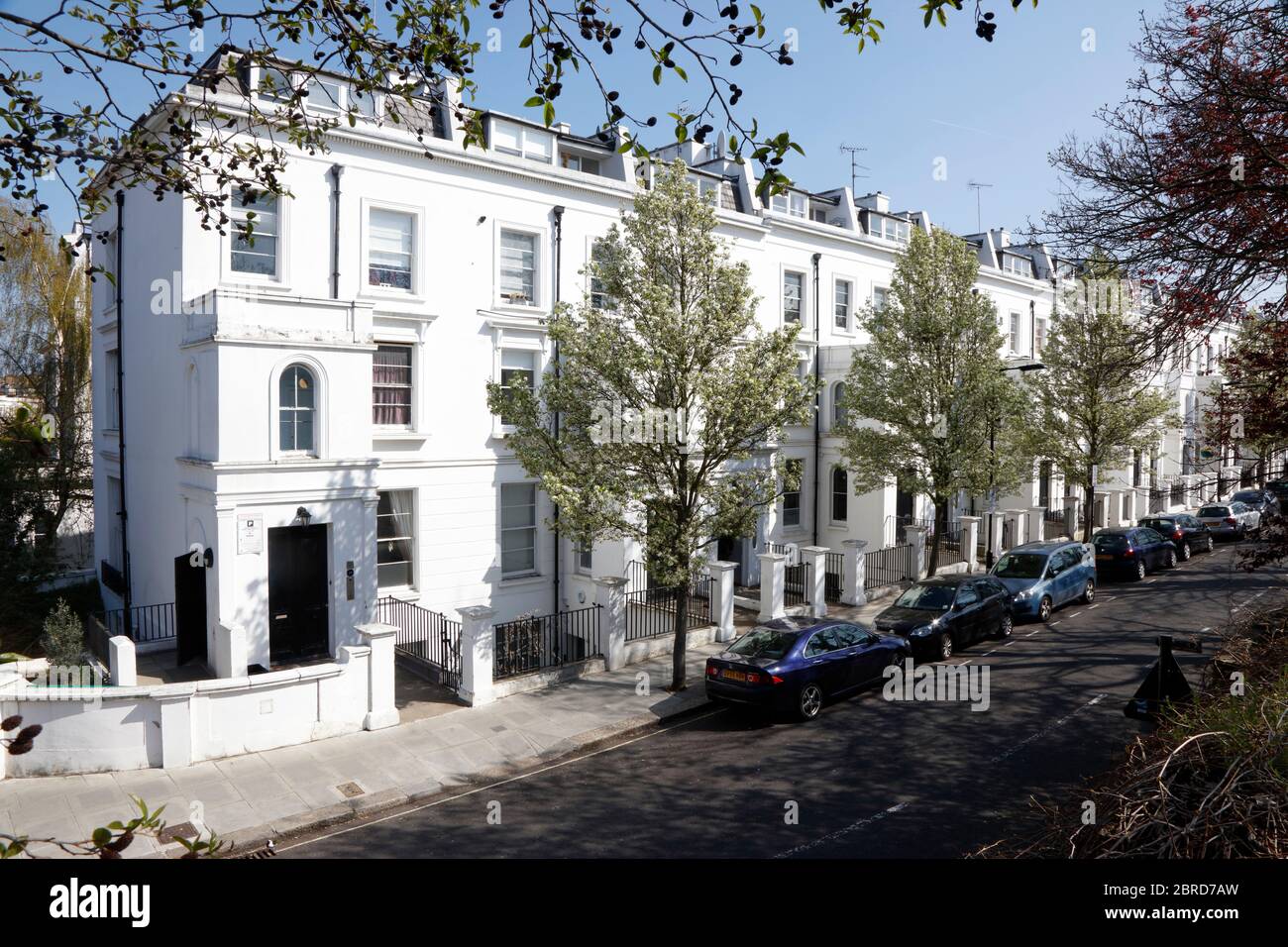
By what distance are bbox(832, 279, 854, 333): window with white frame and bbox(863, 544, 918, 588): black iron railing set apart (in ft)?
28.2

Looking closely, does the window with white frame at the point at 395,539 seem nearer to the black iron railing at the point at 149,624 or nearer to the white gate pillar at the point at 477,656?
the black iron railing at the point at 149,624

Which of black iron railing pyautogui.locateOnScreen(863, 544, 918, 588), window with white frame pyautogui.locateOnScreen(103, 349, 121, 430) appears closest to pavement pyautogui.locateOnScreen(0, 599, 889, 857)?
black iron railing pyautogui.locateOnScreen(863, 544, 918, 588)

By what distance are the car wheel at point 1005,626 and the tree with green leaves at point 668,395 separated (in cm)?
710

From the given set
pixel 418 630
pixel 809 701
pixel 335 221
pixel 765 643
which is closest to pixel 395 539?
pixel 418 630

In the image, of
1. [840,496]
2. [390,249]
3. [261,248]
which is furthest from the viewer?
[840,496]

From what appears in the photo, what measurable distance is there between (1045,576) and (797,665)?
10.5 metres

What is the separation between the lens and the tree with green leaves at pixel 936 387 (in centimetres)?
2111

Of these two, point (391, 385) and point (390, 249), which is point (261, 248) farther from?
point (391, 385)

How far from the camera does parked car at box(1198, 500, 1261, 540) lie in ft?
110

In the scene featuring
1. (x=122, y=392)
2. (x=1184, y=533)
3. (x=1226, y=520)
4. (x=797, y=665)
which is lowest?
(x=797, y=665)

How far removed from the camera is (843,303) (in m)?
28.8

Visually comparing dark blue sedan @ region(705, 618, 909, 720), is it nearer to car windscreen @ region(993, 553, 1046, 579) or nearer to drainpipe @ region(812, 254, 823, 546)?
car windscreen @ region(993, 553, 1046, 579)

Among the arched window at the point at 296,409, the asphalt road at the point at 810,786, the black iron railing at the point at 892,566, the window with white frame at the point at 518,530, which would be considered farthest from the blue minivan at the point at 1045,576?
the arched window at the point at 296,409

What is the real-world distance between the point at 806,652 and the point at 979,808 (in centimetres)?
412
